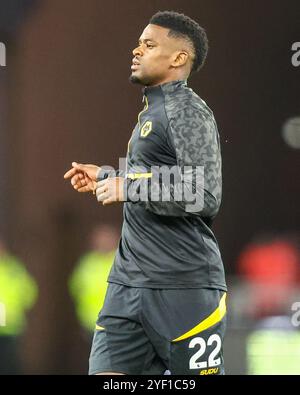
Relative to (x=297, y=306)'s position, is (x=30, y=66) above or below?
above

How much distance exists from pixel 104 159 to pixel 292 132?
0.91 meters

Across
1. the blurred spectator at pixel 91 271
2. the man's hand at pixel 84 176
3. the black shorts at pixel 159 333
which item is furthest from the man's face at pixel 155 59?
the blurred spectator at pixel 91 271

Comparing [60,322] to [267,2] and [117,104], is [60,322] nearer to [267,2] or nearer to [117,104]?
[117,104]

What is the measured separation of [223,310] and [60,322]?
4.42 ft

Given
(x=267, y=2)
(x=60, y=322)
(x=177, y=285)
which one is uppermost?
(x=267, y=2)

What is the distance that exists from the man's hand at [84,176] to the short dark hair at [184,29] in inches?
20.5

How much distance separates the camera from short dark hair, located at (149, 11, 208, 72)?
3119mm

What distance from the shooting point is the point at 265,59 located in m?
4.22

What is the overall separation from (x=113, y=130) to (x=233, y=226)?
0.73 m

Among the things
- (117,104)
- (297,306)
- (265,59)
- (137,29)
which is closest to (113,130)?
(117,104)

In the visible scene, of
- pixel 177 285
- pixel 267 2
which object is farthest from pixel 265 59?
pixel 177 285

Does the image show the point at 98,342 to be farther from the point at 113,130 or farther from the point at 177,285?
the point at 113,130

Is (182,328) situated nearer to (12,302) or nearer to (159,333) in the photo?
(159,333)

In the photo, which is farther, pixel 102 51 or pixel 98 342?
pixel 102 51
